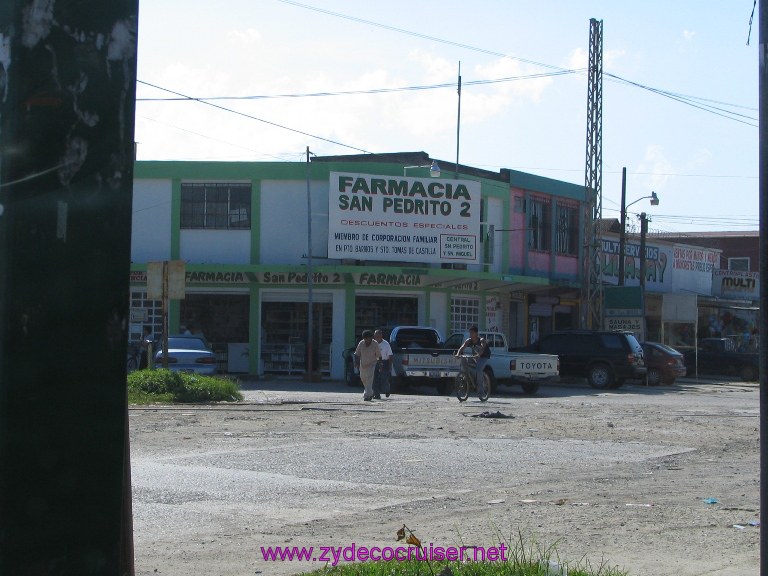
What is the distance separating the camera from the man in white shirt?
24781 mm

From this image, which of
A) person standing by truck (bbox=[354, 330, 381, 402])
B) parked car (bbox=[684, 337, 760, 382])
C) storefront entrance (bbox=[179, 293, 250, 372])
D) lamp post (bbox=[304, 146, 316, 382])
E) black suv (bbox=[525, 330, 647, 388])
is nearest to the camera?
person standing by truck (bbox=[354, 330, 381, 402])

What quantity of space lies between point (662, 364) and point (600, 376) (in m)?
3.58

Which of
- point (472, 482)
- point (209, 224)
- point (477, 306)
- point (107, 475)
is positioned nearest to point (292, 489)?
point (472, 482)

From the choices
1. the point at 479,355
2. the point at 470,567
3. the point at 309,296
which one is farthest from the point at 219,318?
the point at 470,567

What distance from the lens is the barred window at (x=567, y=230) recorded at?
44.0 metres

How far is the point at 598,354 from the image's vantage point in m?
32.5

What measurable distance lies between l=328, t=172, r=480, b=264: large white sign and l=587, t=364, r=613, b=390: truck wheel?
20.8ft

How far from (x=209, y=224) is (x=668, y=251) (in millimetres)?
25325

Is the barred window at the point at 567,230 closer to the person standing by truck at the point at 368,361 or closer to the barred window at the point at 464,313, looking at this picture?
the barred window at the point at 464,313

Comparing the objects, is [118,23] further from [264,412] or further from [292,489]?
[264,412]

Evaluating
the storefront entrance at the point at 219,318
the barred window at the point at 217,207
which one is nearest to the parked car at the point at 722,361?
the storefront entrance at the point at 219,318

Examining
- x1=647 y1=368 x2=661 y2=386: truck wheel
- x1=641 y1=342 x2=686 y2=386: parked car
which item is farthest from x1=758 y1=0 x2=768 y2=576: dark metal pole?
x1=647 y1=368 x2=661 y2=386: truck wheel

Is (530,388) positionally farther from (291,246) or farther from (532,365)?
(291,246)

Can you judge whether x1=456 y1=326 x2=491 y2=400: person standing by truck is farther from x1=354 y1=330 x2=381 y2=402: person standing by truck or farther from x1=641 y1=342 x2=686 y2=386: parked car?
x1=641 y1=342 x2=686 y2=386: parked car
